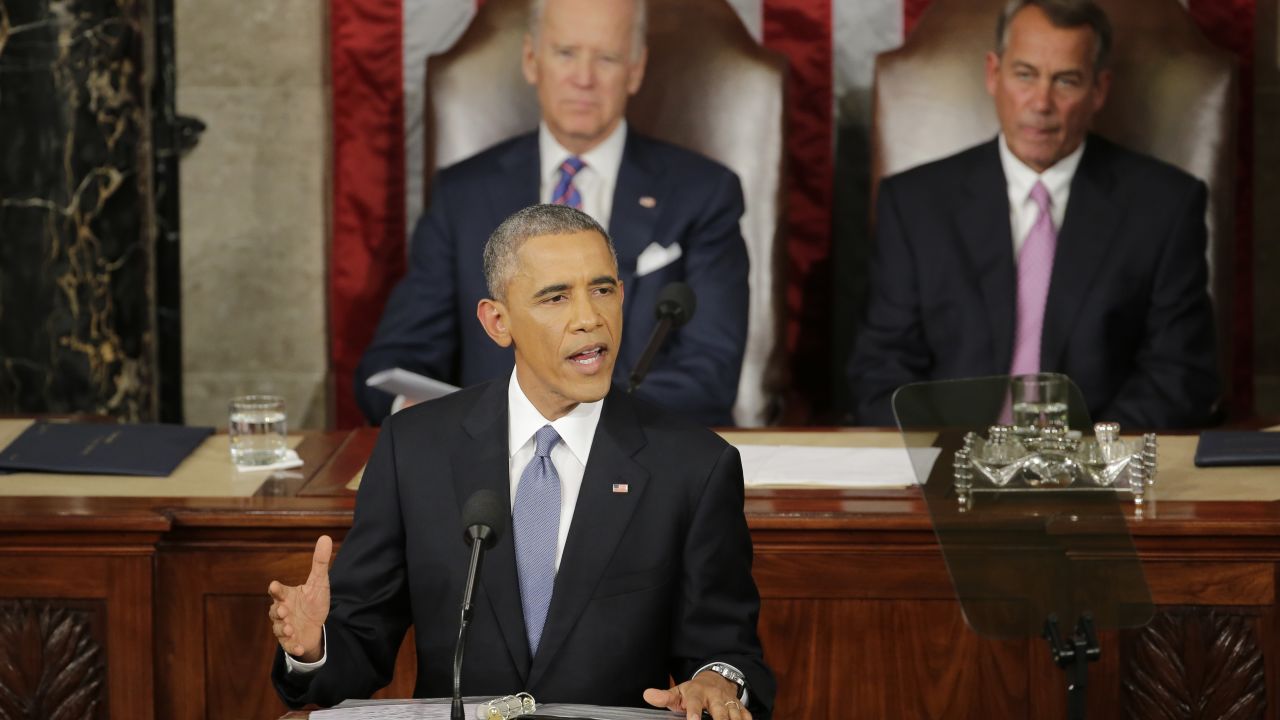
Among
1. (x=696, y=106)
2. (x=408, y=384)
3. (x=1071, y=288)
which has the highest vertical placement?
(x=696, y=106)

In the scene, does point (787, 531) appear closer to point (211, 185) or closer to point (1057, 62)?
point (1057, 62)

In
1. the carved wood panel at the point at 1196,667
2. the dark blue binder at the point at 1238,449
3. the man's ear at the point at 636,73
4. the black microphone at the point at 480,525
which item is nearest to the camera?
the black microphone at the point at 480,525

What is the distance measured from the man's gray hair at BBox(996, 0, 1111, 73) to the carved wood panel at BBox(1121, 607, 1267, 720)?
2.14 metres

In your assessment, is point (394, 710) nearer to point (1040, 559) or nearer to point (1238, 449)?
point (1040, 559)

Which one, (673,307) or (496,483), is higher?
(673,307)

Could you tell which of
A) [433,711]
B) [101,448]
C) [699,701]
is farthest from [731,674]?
[101,448]

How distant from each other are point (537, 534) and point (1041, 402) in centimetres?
94

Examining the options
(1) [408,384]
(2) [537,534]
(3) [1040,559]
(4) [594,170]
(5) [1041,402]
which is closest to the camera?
(3) [1040,559]

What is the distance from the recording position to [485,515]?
6.11 feet

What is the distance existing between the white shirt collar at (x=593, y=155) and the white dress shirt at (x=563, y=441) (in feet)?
7.89

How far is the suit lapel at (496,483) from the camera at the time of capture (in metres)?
2.20

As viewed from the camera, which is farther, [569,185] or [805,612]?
[569,185]

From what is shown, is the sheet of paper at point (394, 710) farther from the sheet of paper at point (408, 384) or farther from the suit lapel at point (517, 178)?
the suit lapel at point (517, 178)

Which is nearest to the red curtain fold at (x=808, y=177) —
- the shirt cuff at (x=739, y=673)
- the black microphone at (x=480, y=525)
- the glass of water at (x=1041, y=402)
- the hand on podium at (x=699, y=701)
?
the glass of water at (x=1041, y=402)
